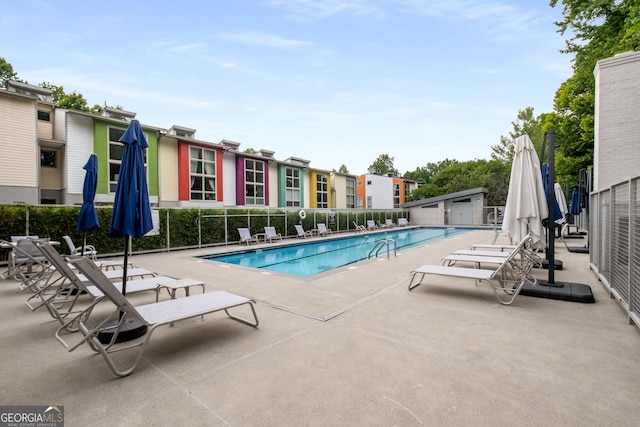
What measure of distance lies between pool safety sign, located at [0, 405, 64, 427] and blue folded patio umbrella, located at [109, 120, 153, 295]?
1.56 metres

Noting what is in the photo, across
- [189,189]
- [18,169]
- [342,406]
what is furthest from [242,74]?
[342,406]

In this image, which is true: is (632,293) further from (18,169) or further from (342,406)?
(18,169)

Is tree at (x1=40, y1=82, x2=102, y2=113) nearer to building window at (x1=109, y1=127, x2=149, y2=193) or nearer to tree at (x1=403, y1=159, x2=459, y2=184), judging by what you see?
building window at (x1=109, y1=127, x2=149, y2=193)

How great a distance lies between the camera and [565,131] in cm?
1730

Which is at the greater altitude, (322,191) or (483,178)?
(483,178)

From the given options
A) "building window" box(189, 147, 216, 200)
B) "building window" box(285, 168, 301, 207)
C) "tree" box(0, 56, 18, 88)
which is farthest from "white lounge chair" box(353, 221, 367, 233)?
"tree" box(0, 56, 18, 88)

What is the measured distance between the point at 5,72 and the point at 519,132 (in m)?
58.2

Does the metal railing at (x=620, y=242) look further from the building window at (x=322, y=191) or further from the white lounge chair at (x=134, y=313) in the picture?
the building window at (x=322, y=191)

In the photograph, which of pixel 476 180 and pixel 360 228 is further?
pixel 476 180

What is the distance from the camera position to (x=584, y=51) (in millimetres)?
14773

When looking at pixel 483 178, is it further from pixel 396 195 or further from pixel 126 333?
pixel 126 333

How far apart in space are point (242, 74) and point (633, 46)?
1669cm

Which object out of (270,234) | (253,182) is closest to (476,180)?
(253,182)

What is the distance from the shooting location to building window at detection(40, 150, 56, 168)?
1491 centimetres
